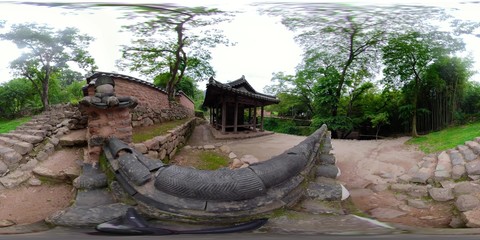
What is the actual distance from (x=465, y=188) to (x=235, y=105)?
1.69 metres

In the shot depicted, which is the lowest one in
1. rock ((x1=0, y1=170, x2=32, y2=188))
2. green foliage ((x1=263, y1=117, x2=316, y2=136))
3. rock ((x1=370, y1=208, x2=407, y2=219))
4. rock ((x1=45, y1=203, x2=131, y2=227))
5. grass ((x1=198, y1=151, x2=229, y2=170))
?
rock ((x1=0, y1=170, x2=32, y2=188))

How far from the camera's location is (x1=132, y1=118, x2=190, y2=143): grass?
4.59 feet

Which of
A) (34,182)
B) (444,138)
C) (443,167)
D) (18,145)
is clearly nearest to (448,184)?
(443,167)

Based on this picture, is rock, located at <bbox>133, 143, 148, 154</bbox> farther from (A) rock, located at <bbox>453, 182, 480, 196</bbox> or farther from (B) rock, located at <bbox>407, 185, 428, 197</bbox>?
(A) rock, located at <bbox>453, 182, 480, 196</bbox>

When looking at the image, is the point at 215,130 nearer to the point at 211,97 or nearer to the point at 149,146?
the point at 211,97

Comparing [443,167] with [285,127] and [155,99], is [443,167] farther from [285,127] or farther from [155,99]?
[155,99]

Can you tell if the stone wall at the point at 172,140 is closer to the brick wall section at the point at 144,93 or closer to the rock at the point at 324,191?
the brick wall section at the point at 144,93

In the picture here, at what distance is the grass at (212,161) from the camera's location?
3.70ft

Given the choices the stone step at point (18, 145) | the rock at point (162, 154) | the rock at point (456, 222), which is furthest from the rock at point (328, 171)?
the stone step at point (18, 145)

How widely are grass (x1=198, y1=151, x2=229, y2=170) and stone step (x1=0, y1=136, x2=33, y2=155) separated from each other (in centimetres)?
341

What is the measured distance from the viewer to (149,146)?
154 centimetres

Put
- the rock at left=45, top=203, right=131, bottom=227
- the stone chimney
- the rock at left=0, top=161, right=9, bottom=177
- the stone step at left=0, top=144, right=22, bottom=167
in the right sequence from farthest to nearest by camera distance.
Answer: the stone step at left=0, top=144, right=22, bottom=167 → the rock at left=0, top=161, right=9, bottom=177 → the stone chimney → the rock at left=45, top=203, right=131, bottom=227

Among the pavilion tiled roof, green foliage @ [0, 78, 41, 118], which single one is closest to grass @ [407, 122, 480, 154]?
the pavilion tiled roof

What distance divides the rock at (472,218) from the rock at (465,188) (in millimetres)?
313
